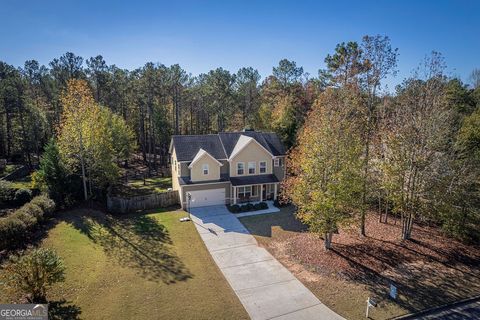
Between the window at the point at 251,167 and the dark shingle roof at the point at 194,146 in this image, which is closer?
the dark shingle roof at the point at 194,146

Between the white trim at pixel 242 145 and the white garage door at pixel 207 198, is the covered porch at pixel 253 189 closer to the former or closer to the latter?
the white garage door at pixel 207 198

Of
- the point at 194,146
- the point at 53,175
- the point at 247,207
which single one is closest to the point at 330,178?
the point at 247,207

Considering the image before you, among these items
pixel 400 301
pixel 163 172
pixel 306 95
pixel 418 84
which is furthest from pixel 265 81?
pixel 400 301

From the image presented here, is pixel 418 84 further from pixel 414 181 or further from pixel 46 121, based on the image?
pixel 46 121

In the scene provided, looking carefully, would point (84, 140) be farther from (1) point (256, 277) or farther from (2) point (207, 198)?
(1) point (256, 277)

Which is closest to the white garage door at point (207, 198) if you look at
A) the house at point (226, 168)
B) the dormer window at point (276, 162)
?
the house at point (226, 168)

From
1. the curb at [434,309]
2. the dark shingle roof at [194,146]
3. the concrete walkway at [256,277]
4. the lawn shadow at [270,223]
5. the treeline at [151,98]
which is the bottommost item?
the curb at [434,309]
